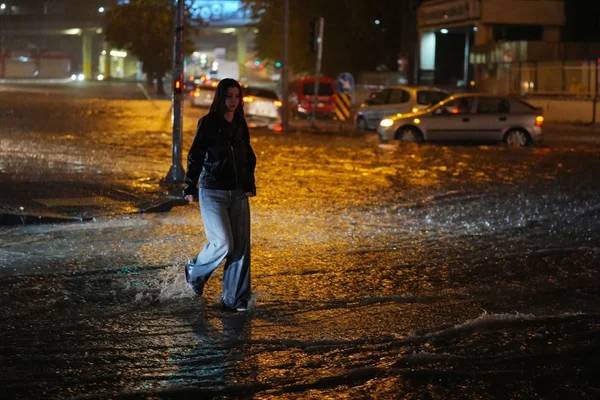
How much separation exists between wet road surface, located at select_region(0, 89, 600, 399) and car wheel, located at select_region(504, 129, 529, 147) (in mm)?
9347

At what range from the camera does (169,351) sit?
6941 millimetres

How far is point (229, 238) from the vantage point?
791 cm

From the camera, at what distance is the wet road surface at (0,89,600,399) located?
6.36 m

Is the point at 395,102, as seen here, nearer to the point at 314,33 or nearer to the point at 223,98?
the point at 314,33

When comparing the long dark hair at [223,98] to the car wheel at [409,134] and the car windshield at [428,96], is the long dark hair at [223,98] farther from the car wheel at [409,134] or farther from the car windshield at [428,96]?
the car windshield at [428,96]

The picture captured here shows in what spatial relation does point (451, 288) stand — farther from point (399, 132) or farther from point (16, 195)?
point (399, 132)

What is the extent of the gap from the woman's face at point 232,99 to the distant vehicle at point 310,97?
32.4 meters

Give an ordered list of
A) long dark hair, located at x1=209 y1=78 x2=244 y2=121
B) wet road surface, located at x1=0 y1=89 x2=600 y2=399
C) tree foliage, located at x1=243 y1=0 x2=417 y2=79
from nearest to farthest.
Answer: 1. wet road surface, located at x1=0 y1=89 x2=600 y2=399
2. long dark hair, located at x1=209 y1=78 x2=244 y2=121
3. tree foliage, located at x1=243 y1=0 x2=417 y2=79

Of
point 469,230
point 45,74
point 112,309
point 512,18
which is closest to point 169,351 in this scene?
point 112,309

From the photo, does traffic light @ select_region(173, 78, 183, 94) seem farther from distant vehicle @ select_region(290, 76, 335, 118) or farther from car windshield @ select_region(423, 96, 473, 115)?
distant vehicle @ select_region(290, 76, 335, 118)

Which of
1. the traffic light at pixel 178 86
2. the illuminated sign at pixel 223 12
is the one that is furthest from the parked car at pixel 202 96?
the illuminated sign at pixel 223 12

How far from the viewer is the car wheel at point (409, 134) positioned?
2717cm

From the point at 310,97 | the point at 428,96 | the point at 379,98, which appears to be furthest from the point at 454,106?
the point at 310,97

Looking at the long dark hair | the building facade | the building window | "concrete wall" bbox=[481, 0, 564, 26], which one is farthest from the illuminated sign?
the long dark hair
